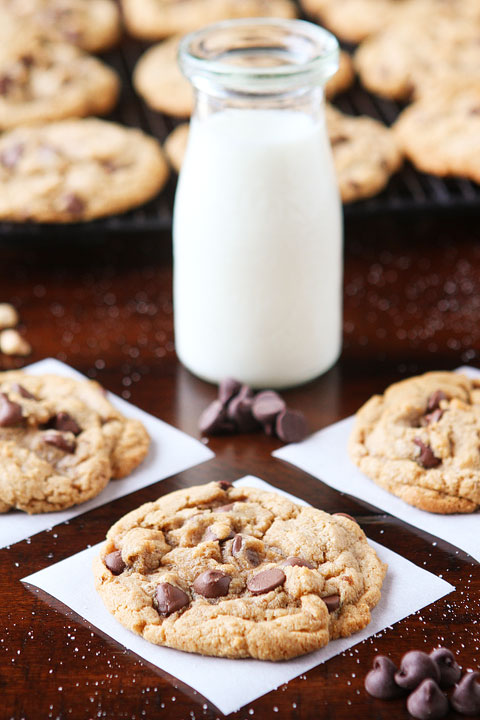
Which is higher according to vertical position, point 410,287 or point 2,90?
point 2,90

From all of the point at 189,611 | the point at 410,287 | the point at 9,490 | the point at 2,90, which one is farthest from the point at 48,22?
the point at 189,611

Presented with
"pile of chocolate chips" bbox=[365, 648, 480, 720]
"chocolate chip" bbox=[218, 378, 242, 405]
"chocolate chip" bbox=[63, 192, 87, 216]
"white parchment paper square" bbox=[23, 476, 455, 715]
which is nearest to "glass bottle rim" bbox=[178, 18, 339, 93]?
"chocolate chip" bbox=[218, 378, 242, 405]

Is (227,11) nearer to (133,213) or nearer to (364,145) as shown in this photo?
(364,145)

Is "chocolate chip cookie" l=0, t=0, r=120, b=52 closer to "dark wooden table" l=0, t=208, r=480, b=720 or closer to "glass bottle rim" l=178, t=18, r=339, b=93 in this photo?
"dark wooden table" l=0, t=208, r=480, b=720

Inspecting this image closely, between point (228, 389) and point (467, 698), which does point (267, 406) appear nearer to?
point (228, 389)

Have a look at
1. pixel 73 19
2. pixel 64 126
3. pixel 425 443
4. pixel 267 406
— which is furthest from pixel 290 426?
pixel 73 19

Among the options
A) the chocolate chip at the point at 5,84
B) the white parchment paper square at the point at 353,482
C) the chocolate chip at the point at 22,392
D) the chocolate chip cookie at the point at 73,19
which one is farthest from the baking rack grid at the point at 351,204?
the white parchment paper square at the point at 353,482

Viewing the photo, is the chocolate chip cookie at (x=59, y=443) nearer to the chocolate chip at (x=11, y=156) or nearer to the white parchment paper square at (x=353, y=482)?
the white parchment paper square at (x=353, y=482)
